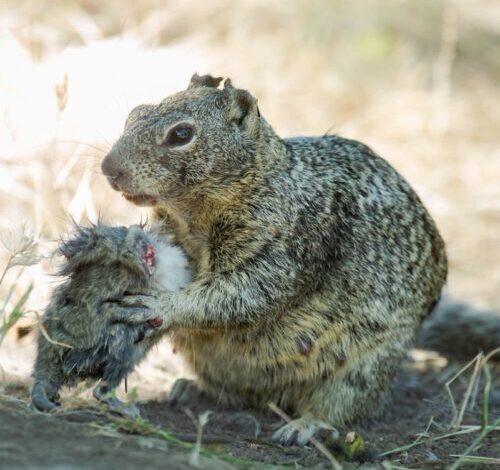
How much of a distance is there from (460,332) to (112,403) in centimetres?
333

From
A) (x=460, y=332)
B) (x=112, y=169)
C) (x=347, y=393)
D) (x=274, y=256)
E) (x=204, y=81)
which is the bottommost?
(x=347, y=393)

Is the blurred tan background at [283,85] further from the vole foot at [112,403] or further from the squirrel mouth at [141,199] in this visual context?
the vole foot at [112,403]

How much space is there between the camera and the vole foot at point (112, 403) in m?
4.52

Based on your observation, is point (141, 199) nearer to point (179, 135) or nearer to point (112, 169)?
point (112, 169)

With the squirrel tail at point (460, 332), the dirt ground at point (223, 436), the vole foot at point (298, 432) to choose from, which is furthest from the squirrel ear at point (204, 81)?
the squirrel tail at point (460, 332)

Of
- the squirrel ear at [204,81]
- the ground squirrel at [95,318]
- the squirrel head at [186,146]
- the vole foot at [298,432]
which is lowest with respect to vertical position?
the vole foot at [298,432]

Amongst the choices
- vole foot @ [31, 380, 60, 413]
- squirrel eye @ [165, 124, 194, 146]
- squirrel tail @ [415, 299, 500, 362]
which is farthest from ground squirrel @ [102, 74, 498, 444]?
squirrel tail @ [415, 299, 500, 362]

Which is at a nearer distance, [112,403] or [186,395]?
[112,403]

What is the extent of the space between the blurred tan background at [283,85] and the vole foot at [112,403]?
1930 mm

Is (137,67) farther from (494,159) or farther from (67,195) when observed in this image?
(494,159)

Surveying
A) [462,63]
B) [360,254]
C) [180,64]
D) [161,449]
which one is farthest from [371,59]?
[161,449]

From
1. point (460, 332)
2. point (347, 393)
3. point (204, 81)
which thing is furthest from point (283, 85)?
point (347, 393)

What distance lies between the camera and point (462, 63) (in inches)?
516

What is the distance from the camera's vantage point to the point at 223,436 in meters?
5.24
